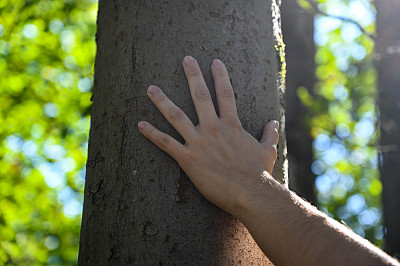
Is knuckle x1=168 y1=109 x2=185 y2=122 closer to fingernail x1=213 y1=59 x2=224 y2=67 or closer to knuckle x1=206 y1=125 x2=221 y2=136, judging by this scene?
knuckle x1=206 y1=125 x2=221 y2=136

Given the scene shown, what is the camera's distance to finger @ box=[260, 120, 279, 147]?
5.29 feet

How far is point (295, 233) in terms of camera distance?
1310mm

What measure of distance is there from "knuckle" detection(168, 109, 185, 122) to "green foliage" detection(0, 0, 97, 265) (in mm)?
6178

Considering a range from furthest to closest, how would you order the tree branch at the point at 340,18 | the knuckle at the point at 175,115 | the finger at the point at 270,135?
the tree branch at the point at 340,18 < the finger at the point at 270,135 < the knuckle at the point at 175,115

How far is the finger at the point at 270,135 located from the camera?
1611 mm

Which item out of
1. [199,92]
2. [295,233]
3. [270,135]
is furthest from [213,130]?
[295,233]

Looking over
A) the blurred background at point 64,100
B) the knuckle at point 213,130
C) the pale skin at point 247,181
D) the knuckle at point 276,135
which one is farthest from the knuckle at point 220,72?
the blurred background at point 64,100

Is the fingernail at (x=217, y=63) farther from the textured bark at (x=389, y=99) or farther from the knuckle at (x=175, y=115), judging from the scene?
the textured bark at (x=389, y=99)

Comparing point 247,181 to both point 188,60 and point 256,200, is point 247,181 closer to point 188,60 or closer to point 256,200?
point 256,200

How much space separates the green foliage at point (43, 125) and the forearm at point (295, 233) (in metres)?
6.39

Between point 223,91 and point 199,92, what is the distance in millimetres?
105

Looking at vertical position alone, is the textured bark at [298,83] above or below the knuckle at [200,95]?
below

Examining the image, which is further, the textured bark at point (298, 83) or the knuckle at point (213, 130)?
the textured bark at point (298, 83)

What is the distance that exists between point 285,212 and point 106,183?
2.26ft
